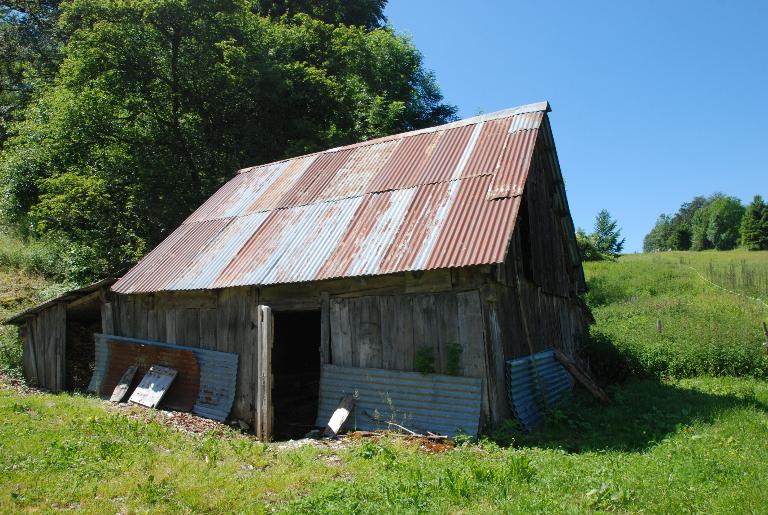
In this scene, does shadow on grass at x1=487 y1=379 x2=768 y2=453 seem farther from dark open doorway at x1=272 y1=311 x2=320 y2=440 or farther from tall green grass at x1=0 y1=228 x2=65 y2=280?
tall green grass at x1=0 y1=228 x2=65 y2=280

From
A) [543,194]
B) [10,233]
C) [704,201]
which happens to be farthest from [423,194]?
[704,201]

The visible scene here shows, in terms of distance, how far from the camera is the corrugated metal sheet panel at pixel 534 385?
8758mm

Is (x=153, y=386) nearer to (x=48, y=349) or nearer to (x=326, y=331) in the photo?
(x=48, y=349)

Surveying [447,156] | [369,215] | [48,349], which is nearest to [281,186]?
[369,215]

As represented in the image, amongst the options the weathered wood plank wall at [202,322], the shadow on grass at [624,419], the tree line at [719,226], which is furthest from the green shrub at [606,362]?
the tree line at [719,226]

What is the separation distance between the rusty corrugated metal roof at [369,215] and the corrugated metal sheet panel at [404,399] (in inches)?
67.4

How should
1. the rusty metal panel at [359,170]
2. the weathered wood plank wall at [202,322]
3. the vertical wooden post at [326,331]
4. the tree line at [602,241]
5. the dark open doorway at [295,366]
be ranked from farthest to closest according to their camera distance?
1. the tree line at [602,241]
2. the dark open doorway at [295,366]
3. the rusty metal panel at [359,170]
4. the weathered wood plank wall at [202,322]
5. the vertical wooden post at [326,331]

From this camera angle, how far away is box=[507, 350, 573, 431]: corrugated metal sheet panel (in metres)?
8.76

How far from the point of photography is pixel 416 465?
6.73m

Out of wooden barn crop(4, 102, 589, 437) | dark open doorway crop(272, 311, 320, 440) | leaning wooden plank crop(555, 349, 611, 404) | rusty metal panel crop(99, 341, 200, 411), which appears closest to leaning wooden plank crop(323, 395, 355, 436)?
wooden barn crop(4, 102, 589, 437)

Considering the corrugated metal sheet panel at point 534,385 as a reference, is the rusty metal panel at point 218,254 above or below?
above

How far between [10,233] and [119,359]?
15183 millimetres

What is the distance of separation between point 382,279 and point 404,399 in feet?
6.37

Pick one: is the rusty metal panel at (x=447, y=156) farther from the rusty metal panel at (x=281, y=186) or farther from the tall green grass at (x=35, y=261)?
the tall green grass at (x=35, y=261)
